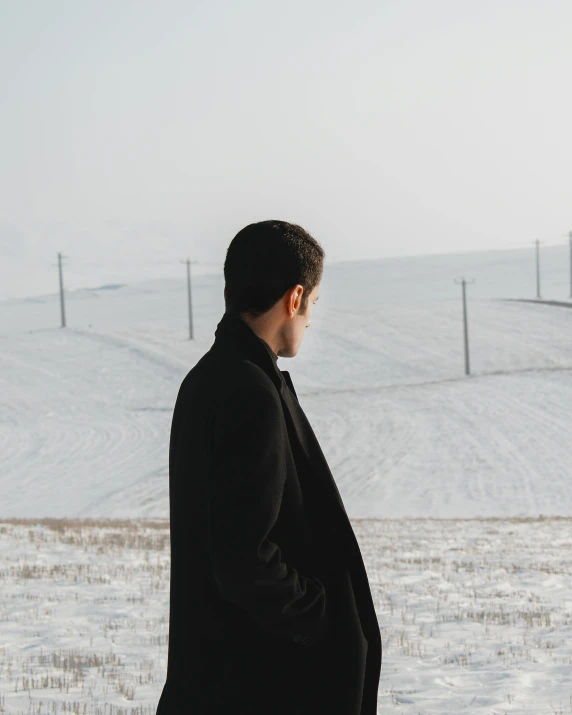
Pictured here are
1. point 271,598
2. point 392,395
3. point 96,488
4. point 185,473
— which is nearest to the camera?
point 271,598

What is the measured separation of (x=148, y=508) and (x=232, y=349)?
32401 millimetres

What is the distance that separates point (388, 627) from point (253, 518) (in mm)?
6441

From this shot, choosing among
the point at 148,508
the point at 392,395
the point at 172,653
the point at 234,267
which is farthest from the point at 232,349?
the point at 392,395

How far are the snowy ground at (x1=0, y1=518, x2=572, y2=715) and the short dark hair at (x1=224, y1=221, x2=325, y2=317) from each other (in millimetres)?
3699

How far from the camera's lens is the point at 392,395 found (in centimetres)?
5591

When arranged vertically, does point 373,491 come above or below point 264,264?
below

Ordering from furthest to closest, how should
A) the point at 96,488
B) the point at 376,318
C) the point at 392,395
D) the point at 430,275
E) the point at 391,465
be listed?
the point at 430,275 → the point at 376,318 → the point at 392,395 → the point at 391,465 → the point at 96,488

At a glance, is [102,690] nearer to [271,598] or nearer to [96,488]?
[271,598]

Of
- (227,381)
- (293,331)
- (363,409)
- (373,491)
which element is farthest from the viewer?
(363,409)

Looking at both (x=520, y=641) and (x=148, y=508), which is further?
(x=148, y=508)

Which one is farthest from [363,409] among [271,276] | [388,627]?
[271,276]

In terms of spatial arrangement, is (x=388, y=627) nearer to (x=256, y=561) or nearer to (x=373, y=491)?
(x=256, y=561)

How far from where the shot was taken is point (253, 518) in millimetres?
2621

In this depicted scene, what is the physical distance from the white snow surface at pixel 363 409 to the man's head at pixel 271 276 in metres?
30.6
